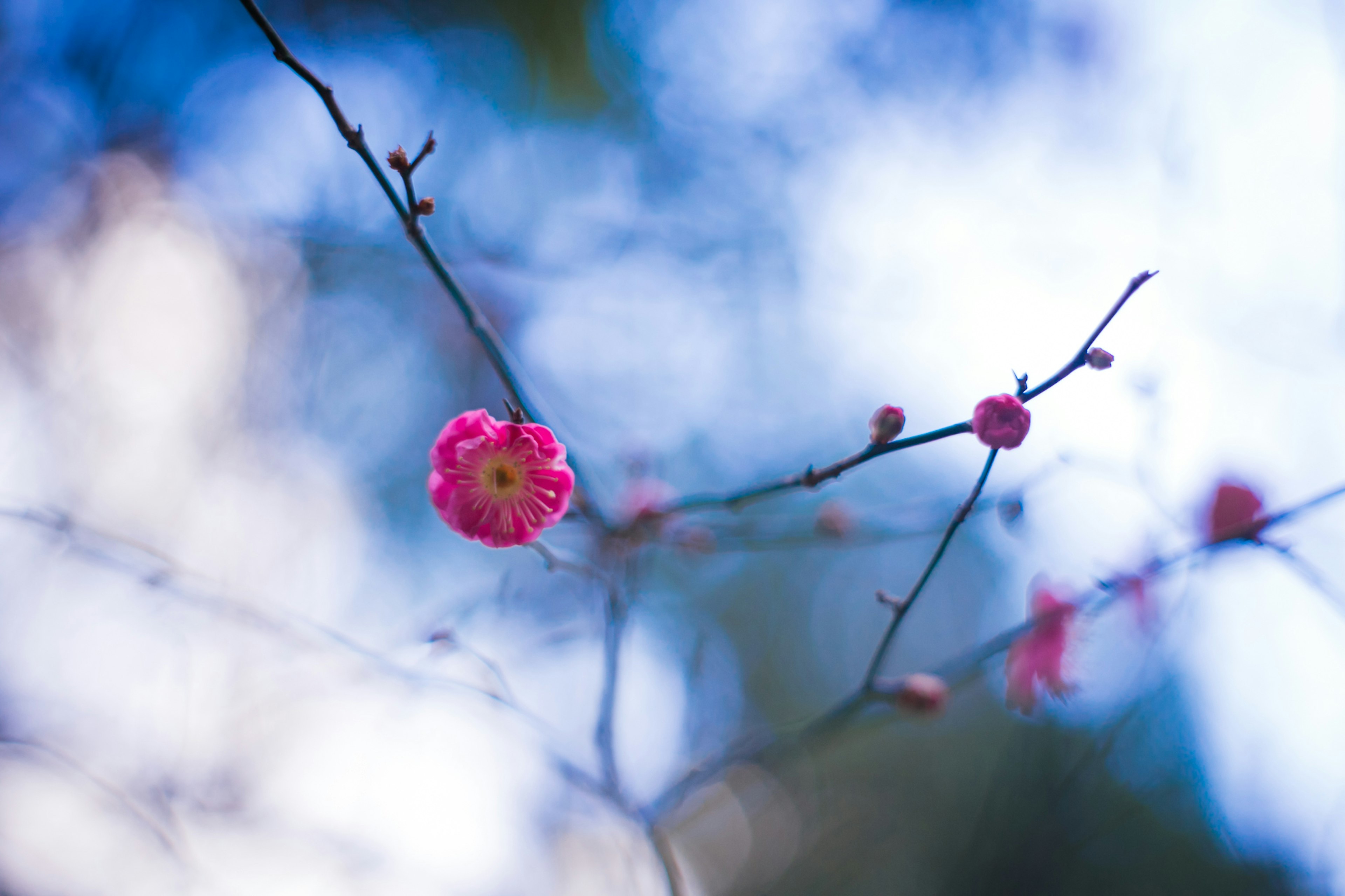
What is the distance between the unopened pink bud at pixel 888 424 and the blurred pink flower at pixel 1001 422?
97 millimetres

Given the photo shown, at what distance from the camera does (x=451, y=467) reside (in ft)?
4.21

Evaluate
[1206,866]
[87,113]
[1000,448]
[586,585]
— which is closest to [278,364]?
[87,113]

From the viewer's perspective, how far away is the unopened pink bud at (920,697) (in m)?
1.18

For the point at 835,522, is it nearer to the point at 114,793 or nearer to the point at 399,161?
the point at 399,161

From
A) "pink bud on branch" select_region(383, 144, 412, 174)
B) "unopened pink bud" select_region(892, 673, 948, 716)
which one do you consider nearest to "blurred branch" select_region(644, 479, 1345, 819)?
"unopened pink bud" select_region(892, 673, 948, 716)

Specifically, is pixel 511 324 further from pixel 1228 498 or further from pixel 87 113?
pixel 1228 498

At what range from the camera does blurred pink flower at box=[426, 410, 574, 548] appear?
1.25 meters

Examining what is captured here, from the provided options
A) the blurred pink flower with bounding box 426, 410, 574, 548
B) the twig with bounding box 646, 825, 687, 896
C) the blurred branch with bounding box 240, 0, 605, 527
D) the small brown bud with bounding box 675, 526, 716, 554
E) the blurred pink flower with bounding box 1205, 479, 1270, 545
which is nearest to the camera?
the blurred branch with bounding box 240, 0, 605, 527

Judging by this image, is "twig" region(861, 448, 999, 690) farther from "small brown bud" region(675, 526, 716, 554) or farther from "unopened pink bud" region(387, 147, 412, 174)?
"unopened pink bud" region(387, 147, 412, 174)

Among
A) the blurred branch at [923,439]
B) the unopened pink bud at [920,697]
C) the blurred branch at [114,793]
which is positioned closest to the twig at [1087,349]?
the blurred branch at [923,439]

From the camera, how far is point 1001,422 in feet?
3.15

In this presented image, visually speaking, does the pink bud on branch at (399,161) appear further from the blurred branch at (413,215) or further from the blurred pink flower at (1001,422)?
the blurred pink flower at (1001,422)

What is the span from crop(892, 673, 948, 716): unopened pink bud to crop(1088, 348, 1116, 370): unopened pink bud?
0.61 meters

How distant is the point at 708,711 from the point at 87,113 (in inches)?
176
